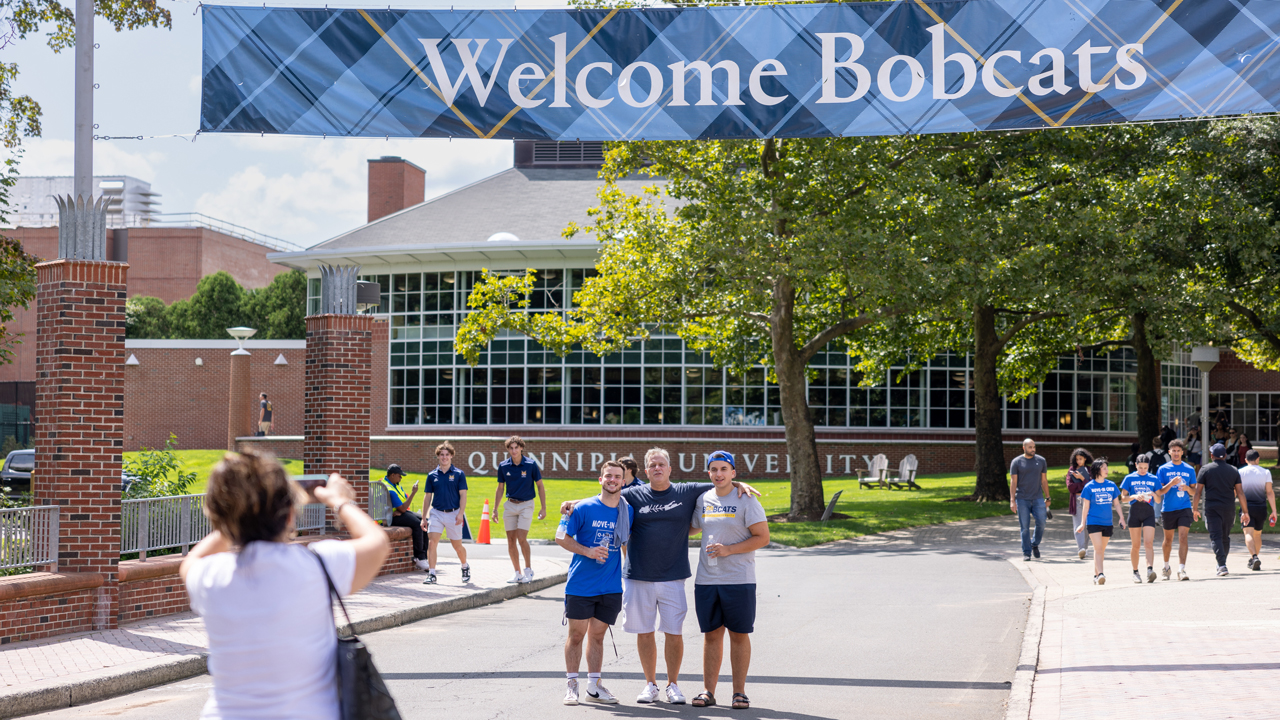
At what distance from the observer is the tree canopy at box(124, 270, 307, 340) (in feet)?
204

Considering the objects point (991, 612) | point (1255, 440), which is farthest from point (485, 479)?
point (1255, 440)

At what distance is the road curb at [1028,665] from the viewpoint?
24.1 ft

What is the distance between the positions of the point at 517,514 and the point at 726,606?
6.40 metres

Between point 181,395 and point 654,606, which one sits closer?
point 654,606

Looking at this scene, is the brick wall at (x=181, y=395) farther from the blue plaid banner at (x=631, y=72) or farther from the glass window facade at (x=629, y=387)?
Answer: the blue plaid banner at (x=631, y=72)

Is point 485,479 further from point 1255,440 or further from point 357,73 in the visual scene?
point 1255,440

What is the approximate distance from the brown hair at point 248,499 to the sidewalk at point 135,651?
17.6ft

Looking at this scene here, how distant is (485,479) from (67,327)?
2508cm

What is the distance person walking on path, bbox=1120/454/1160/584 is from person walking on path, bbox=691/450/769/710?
880 cm

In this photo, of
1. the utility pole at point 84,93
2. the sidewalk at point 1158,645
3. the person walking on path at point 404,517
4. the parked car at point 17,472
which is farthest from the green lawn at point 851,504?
the utility pole at point 84,93

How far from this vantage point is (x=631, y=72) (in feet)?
30.6

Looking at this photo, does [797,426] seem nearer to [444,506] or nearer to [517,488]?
[517,488]

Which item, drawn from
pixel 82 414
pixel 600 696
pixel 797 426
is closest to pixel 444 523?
pixel 82 414

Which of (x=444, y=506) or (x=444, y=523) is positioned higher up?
(x=444, y=506)
